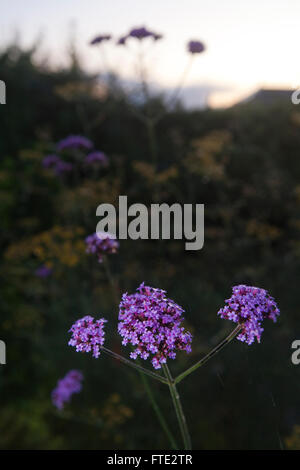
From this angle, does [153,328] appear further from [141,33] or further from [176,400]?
[141,33]

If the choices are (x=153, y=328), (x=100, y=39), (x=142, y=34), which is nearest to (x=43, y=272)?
(x=100, y=39)

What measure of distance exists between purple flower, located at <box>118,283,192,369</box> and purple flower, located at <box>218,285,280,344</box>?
155mm

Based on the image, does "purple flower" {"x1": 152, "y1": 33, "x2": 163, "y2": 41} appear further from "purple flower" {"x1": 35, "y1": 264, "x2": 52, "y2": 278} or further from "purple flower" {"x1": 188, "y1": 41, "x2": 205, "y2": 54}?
"purple flower" {"x1": 35, "y1": 264, "x2": 52, "y2": 278}

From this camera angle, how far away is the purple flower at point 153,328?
1.40 metres

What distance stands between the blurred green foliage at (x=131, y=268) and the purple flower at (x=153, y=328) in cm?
41

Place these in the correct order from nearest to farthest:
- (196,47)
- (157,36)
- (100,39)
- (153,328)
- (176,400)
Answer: (153,328) < (176,400) < (157,36) < (196,47) < (100,39)

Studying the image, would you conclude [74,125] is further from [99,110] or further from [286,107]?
[286,107]

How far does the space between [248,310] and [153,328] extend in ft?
1.00

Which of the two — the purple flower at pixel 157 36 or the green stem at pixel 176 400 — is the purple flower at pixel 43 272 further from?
the green stem at pixel 176 400

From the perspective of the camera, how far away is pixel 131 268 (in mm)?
5121

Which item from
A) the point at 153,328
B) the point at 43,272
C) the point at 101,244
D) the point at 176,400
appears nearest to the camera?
the point at 153,328

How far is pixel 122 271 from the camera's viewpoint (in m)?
5.41

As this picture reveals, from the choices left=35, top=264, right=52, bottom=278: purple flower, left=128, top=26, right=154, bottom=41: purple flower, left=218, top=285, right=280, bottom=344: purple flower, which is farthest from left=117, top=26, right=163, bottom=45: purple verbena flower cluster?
left=218, top=285, right=280, bottom=344: purple flower
